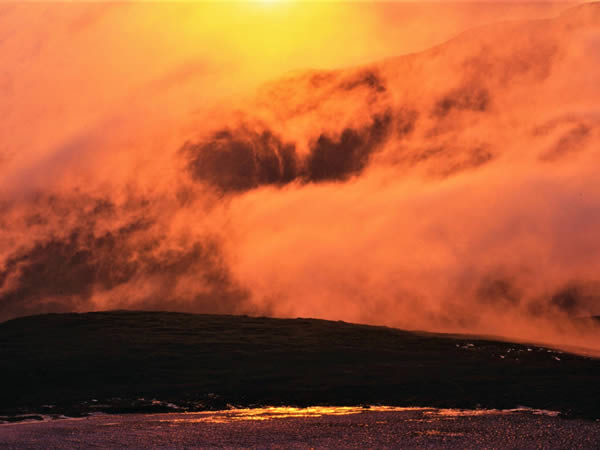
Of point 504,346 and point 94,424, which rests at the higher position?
point 504,346

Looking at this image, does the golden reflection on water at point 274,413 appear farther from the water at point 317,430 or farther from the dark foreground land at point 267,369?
the dark foreground land at point 267,369

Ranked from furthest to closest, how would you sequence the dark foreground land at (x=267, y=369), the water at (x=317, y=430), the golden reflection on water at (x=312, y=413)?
the dark foreground land at (x=267, y=369) → the golden reflection on water at (x=312, y=413) → the water at (x=317, y=430)

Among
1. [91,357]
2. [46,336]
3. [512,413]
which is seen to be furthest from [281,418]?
[46,336]

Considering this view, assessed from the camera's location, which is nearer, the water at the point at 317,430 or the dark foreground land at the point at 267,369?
the water at the point at 317,430

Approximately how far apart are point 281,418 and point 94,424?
6.30 metres

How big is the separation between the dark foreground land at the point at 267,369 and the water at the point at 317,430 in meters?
2.99

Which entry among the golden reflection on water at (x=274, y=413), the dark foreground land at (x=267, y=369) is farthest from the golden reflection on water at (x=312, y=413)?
the dark foreground land at (x=267, y=369)

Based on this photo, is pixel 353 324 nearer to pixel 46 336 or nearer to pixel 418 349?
pixel 418 349

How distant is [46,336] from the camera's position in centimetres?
6328

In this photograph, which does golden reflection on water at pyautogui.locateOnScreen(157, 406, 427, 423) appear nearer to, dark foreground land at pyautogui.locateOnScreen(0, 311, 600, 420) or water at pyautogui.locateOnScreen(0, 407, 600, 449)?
water at pyautogui.locateOnScreen(0, 407, 600, 449)

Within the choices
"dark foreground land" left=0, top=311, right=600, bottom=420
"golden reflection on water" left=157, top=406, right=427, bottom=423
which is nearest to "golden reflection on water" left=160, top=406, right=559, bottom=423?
"golden reflection on water" left=157, top=406, right=427, bottom=423

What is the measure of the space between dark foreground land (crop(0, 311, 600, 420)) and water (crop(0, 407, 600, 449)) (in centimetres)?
299

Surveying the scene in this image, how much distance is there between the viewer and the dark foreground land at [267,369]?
34.0 m

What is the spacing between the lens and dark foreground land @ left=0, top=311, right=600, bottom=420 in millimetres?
34000
